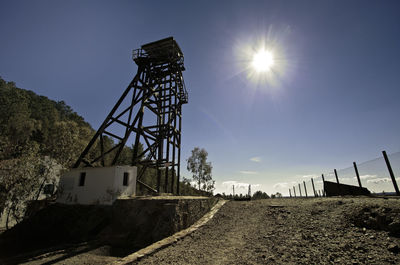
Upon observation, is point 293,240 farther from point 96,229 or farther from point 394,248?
point 96,229

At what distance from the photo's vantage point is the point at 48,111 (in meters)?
42.0

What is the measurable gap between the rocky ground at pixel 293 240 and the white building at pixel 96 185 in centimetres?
377

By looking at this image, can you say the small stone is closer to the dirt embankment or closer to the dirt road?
the dirt road

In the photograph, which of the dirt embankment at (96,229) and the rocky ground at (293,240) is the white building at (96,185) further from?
the rocky ground at (293,240)

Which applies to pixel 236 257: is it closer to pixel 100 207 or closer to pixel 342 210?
pixel 342 210

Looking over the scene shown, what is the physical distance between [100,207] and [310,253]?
39.3 ft

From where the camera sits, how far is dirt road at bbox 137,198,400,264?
14.2 feet

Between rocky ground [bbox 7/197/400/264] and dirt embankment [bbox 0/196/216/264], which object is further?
dirt embankment [bbox 0/196/216/264]

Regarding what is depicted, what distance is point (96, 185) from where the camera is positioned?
39.9 feet

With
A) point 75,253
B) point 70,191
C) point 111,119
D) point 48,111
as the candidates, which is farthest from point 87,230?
point 48,111

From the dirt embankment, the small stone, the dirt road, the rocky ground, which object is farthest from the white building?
the small stone

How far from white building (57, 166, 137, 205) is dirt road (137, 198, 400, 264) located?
691 cm

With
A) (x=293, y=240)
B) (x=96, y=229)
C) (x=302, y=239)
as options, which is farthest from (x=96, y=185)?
(x=302, y=239)

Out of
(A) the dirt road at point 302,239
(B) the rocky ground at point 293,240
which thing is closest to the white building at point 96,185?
(B) the rocky ground at point 293,240
